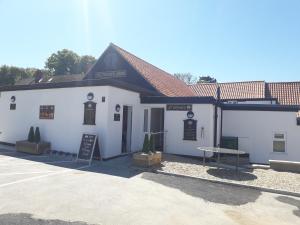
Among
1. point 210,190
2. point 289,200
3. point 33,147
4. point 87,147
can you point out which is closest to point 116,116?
point 87,147

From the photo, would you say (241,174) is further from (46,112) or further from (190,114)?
(46,112)

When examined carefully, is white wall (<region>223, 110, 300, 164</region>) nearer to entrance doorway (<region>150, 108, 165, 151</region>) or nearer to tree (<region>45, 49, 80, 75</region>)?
entrance doorway (<region>150, 108, 165, 151</region>)

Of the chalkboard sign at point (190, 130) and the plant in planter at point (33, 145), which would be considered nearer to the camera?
the plant in planter at point (33, 145)

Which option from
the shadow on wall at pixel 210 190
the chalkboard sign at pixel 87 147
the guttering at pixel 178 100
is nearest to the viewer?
the shadow on wall at pixel 210 190

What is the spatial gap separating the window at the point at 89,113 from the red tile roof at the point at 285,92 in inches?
744

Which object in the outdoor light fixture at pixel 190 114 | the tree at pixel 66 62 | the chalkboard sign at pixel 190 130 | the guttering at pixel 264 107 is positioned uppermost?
the tree at pixel 66 62

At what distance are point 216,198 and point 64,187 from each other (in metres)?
4.00

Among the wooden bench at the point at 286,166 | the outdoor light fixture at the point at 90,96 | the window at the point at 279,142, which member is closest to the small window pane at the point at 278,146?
the window at the point at 279,142

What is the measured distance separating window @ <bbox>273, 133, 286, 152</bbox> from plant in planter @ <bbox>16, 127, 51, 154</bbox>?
11823 mm

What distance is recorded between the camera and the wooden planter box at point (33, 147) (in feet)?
40.3

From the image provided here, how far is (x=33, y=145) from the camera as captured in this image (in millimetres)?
12352

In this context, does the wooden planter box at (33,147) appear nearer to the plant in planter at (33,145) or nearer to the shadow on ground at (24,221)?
the plant in planter at (33,145)

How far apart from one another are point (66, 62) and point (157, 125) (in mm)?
45885

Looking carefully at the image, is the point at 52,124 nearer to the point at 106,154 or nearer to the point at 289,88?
the point at 106,154
